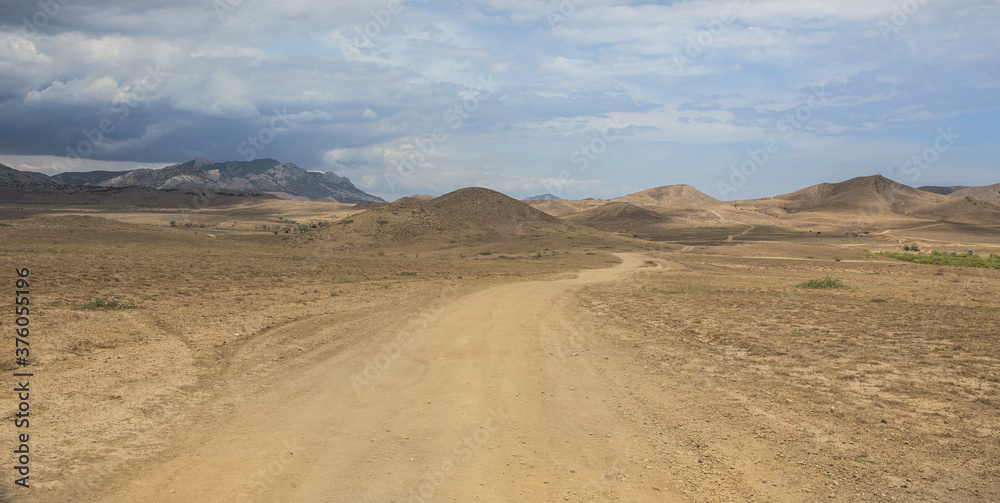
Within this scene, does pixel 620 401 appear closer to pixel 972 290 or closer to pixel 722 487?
pixel 722 487

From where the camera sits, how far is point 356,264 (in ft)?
99.9

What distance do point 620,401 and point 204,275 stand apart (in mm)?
18568

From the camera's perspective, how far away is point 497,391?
8.48m

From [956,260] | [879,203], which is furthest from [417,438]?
[879,203]

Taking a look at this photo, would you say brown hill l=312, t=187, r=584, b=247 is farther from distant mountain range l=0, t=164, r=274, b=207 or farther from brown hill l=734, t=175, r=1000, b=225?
distant mountain range l=0, t=164, r=274, b=207

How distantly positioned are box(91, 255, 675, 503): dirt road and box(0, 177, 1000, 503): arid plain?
0.04 metres

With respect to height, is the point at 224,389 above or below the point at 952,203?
below

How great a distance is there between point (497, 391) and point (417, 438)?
2.14 m

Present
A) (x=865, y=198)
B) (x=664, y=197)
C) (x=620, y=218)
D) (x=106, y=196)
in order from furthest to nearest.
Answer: (x=664, y=197) < (x=106, y=196) < (x=865, y=198) < (x=620, y=218)

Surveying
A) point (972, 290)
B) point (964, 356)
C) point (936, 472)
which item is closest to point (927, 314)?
point (964, 356)

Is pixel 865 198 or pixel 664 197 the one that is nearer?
pixel 865 198

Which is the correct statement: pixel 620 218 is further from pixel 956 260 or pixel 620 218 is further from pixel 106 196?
pixel 106 196

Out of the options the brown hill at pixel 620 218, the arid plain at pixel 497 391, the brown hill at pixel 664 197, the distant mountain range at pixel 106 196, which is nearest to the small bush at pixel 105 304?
the arid plain at pixel 497 391

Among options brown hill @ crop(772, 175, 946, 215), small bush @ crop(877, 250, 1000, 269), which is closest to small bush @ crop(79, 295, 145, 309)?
small bush @ crop(877, 250, 1000, 269)
